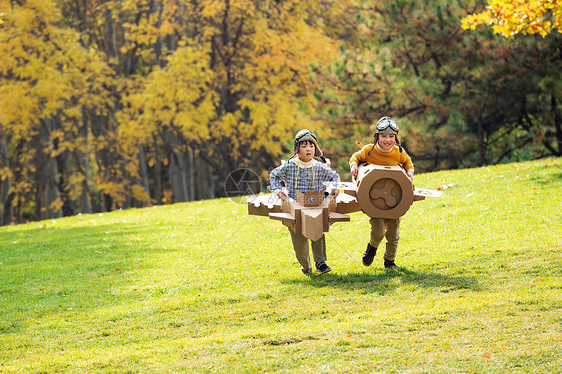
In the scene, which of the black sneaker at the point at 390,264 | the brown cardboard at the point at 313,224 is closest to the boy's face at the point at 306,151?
the brown cardboard at the point at 313,224

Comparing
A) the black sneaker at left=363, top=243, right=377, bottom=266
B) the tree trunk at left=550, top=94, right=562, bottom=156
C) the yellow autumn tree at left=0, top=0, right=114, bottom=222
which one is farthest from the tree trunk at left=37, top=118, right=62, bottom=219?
the black sneaker at left=363, top=243, right=377, bottom=266

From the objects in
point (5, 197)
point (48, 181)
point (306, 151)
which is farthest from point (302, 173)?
point (5, 197)

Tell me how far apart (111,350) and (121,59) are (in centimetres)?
2467

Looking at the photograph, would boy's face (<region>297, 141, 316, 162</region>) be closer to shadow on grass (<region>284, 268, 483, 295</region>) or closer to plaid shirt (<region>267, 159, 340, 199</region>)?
plaid shirt (<region>267, 159, 340, 199</region>)

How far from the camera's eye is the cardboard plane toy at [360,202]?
7922mm

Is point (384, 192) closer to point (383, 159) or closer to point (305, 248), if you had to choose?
point (383, 159)

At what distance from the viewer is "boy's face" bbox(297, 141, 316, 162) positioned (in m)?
8.41

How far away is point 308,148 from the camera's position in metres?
8.41

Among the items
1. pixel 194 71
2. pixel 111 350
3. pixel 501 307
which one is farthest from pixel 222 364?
pixel 194 71

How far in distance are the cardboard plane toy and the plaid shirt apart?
0.10 metres

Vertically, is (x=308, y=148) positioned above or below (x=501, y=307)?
above

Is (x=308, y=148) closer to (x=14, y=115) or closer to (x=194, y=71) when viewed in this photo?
(x=194, y=71)

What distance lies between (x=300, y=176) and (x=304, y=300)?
1.50 m

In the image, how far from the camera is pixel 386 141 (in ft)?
27.3
